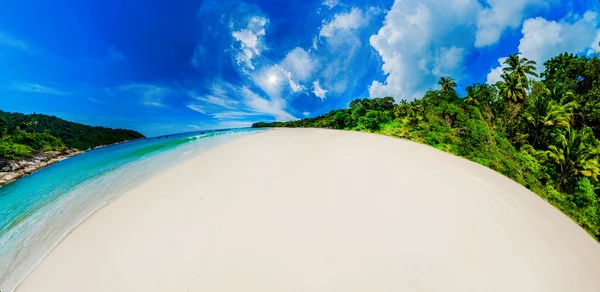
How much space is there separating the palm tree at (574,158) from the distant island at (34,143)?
3636 cm

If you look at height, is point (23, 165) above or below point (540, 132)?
below

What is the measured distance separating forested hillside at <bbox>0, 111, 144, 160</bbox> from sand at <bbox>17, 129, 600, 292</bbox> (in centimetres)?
2650

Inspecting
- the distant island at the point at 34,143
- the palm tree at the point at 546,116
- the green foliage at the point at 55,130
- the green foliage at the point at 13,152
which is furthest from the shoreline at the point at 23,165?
the palm tree at the point at 546,116

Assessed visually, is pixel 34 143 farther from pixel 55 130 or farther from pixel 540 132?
pixel 540 132

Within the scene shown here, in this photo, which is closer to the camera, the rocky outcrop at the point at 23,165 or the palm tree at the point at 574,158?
the palm tree at the point at 574,158

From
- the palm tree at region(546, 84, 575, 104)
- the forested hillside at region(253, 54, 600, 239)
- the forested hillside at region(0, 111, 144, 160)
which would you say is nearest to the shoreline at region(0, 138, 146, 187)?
the forested hillside at region(0, 111, 144, 160)

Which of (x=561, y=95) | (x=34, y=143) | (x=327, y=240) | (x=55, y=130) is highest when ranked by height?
(x=561, y=95)

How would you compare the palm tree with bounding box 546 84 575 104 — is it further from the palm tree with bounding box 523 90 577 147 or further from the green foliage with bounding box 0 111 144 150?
the green foliage with bounding box 0 111 144 150

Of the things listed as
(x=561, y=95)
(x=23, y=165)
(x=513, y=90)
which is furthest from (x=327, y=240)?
(x=23, y=165)

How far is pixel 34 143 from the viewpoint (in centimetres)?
2317

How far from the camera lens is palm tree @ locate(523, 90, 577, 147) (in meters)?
12.2

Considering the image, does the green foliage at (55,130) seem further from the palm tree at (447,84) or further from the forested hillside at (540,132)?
the palm tree at (447,84)

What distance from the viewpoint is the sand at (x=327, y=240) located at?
9.35ft

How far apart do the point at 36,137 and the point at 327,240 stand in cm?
4077
